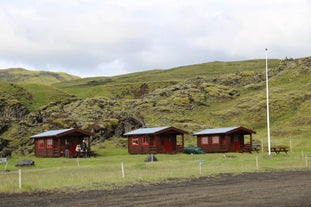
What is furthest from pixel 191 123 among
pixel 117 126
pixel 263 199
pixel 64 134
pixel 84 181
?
pixel 263 199

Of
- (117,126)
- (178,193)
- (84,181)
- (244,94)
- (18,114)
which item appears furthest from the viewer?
(244,94)

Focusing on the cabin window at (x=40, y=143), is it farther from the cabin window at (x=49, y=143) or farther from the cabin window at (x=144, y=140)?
the cabin window at (x=144, y=140)

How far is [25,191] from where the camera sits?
2309 cm

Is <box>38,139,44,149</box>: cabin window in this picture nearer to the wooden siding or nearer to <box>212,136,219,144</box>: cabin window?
the wooden siding

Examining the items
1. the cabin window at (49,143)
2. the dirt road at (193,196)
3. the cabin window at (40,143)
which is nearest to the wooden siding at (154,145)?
the cabin window at (49,143)

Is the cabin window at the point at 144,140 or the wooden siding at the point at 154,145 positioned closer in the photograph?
the wooden siding at the point at 154,145

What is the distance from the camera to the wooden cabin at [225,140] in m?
63.2

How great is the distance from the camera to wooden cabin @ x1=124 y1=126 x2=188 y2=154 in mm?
61219

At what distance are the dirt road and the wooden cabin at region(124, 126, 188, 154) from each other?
35.1 m

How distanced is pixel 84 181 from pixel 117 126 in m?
49.1

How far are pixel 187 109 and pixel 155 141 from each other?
43.3 meters

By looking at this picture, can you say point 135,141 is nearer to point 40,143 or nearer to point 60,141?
point 60,141

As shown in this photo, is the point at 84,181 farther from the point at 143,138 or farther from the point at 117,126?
the point at 117,126

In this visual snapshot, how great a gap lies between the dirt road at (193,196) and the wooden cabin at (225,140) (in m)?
37.1
